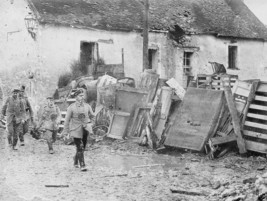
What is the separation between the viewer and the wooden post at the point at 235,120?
458 inches

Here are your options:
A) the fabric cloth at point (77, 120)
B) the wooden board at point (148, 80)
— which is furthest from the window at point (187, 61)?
the fabric cloth at point (77, 120)

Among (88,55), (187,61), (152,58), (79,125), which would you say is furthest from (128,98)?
(187,61)

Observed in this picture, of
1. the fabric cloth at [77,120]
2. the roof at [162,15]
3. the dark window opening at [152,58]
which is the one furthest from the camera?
the dark window opening at [152,58]

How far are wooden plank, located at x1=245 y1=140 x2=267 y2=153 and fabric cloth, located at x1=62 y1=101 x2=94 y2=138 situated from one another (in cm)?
400

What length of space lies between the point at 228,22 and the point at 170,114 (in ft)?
45.8

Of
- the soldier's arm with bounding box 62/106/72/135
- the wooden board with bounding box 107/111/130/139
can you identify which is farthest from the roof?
the soldier's arm with bounding box 62/106/72/135

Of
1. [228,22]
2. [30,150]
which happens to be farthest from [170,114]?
[228,22]

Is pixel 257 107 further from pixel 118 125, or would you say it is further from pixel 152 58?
pixel 152 58

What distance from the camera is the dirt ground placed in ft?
26.5

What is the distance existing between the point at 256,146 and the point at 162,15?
1418cm

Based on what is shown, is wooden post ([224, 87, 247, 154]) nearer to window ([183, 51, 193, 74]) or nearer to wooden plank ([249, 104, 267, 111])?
wooden plank ([249, 104, 267, 111])

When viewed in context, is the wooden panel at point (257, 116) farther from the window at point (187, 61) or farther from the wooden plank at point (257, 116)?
the window at point (187, 61)

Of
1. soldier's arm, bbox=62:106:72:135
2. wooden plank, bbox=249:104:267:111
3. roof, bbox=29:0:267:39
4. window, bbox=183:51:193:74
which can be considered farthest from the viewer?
window, bbox=183:51:193:74

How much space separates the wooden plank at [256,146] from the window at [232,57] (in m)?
15.1
